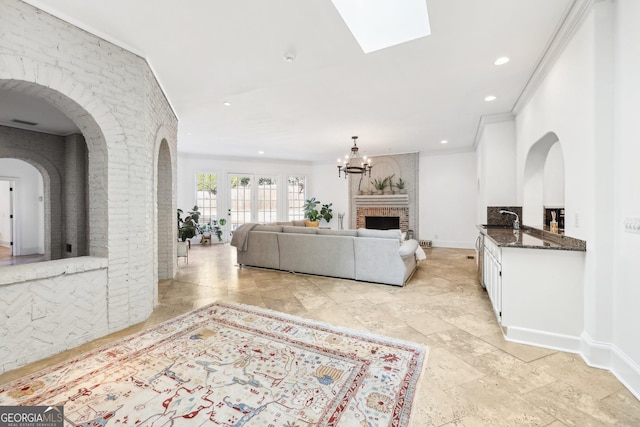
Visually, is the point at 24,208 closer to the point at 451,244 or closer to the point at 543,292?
the point at 543,292

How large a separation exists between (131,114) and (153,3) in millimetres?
1158

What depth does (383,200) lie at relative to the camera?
29.0ft

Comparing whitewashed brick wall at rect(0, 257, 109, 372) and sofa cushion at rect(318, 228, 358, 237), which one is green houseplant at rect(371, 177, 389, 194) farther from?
whitewashed brick wall at rect(0, 257, 109, 372)

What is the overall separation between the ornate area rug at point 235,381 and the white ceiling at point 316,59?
9.55ft

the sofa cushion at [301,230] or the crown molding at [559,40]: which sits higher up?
the crown molding at [559,40]

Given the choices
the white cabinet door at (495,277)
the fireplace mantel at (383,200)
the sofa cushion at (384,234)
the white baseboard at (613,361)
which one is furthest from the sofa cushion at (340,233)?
the fireplace mantel at (383,200)

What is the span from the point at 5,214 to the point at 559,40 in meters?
12.6

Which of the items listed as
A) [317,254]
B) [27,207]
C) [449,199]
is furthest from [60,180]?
[449,199]

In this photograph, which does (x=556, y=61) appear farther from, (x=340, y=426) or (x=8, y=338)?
(x=8, y=338)

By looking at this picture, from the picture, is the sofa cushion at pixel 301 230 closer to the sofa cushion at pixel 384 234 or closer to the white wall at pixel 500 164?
the sofa cushion at pixel 384 234

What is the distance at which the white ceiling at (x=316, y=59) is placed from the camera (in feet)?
7.77

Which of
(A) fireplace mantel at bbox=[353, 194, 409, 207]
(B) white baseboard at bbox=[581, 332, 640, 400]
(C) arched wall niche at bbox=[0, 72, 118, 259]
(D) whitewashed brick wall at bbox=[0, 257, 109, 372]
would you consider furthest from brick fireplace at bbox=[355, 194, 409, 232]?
(D) whitewashed brick wall at bbox=[0, 257, 109, 372]

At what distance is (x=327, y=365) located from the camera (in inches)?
86.6

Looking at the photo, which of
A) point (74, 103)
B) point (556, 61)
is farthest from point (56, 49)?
point (556, 61)
